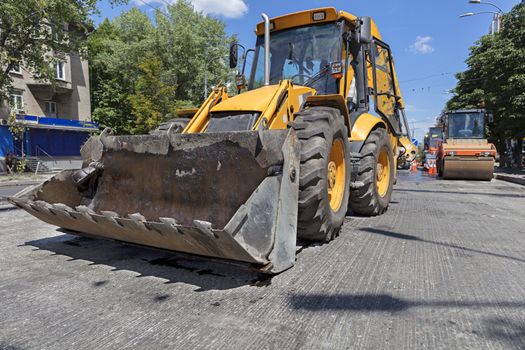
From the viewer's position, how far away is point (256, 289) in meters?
3.28

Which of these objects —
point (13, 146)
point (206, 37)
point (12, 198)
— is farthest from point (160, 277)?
point (206, 37)

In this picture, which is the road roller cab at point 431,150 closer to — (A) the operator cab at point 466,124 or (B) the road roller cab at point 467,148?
(A) the operator cab at point 466,124

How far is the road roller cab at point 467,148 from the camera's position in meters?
15.2

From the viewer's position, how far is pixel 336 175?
497cm

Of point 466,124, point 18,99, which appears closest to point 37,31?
point 18,99

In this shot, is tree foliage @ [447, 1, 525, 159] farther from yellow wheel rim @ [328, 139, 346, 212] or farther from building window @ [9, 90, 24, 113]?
building window @ [9, 90, 24, 113]

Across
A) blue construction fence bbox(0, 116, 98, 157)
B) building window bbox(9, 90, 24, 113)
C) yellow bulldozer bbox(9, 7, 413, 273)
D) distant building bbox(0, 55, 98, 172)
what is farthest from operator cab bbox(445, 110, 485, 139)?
building window bbox(9, 90, 24, 113)

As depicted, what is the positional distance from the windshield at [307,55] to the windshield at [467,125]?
1395cm

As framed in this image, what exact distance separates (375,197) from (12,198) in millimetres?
4912

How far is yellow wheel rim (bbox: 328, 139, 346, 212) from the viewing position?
15.7 feet

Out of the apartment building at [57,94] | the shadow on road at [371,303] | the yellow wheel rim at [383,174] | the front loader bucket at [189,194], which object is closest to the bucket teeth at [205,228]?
the front loader bucket at [189,194]

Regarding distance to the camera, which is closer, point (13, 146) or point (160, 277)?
point (160, 277)

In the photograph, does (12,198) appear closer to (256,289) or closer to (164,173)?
(164,173)

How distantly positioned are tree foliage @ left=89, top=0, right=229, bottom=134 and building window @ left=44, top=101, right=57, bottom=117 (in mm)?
4584
